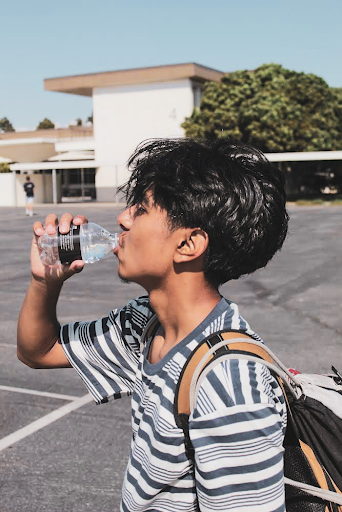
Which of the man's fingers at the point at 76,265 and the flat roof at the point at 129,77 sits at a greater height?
the flat roof at the point at 129,77

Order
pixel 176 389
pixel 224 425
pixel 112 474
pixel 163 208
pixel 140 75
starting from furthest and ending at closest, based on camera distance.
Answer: pixel 140 75 → pixel 112 474 → pixel 163 208 → pixel 176 389 → pixel 224 425

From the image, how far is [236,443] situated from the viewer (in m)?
1.35

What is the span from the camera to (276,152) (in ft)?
144

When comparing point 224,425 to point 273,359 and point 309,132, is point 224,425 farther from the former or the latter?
point 309,132

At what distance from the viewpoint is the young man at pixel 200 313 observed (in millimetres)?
1364

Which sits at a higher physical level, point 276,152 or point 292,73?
point 292,73

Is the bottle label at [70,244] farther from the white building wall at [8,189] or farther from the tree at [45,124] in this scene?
the tree at [45,124]

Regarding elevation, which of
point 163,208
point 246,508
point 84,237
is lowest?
point 246,508

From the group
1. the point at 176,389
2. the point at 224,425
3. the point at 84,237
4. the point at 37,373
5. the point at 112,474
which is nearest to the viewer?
the point at 224,425

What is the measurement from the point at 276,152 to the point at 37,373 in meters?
39.5

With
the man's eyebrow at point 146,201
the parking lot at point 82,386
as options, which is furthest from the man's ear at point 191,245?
the parking lot at point 82,386

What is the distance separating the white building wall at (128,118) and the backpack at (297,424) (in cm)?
4558

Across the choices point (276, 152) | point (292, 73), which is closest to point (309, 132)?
point (276, 152)

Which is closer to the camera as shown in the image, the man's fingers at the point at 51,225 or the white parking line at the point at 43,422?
the man's fingers at the point at 51,225
